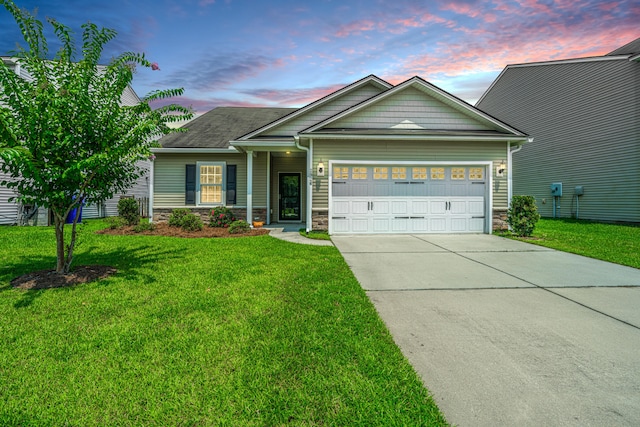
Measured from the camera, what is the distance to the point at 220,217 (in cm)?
1099

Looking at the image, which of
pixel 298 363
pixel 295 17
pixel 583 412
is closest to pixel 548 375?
pixel 583 412

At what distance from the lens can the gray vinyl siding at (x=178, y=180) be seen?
1226 cm

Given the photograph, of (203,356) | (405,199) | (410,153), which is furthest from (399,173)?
(203,356)

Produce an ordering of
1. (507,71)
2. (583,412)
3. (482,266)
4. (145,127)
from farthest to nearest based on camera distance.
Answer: (507,71), (482,266), (145,127), (583,412)

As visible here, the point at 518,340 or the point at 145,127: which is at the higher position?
the point at 145,127

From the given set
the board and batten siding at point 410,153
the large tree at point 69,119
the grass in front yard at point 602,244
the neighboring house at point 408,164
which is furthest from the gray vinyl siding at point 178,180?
the grass in front yard at point 602,244

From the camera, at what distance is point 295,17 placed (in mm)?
8930

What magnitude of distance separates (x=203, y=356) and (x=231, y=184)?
10447 mm

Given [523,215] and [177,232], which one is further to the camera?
[177,232]

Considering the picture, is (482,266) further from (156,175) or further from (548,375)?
(156,175)

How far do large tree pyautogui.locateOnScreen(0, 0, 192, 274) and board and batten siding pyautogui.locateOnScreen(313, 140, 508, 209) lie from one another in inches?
203

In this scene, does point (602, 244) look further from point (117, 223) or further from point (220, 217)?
point (117, 223)

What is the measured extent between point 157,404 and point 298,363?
99cm

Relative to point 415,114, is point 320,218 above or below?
below
